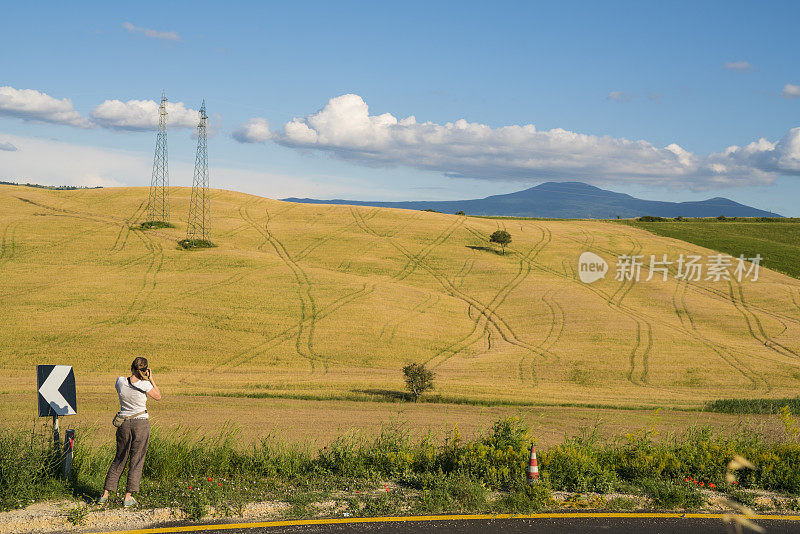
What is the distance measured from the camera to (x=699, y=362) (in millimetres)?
43594

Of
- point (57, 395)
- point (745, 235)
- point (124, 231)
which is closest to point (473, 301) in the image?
point (124, 231)

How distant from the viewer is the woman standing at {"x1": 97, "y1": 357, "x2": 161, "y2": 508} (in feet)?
37.1

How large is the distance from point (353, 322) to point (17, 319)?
24863 mm

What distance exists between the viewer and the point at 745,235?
11081 centimetres

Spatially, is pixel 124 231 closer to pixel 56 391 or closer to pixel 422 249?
pixel 422 249

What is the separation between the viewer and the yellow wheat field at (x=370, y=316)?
38.6 metres

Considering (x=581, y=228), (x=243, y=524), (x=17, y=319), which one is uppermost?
(x=581, y=228)

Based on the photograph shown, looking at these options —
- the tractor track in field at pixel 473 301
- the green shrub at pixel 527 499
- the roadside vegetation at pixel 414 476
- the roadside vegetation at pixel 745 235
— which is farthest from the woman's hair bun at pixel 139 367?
the roadside vegetation at pixel 745 235

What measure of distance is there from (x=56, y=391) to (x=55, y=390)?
29 mm

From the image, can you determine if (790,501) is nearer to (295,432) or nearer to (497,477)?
(497,477)

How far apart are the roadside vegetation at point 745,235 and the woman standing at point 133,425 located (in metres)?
88.7

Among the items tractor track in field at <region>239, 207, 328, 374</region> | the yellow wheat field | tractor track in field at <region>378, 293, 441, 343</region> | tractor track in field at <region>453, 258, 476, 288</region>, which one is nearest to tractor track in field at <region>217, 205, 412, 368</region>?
the yellow wheat field

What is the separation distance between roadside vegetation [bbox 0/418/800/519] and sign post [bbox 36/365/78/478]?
0.43 m

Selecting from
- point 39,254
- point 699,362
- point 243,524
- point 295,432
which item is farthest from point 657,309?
point 39,254
